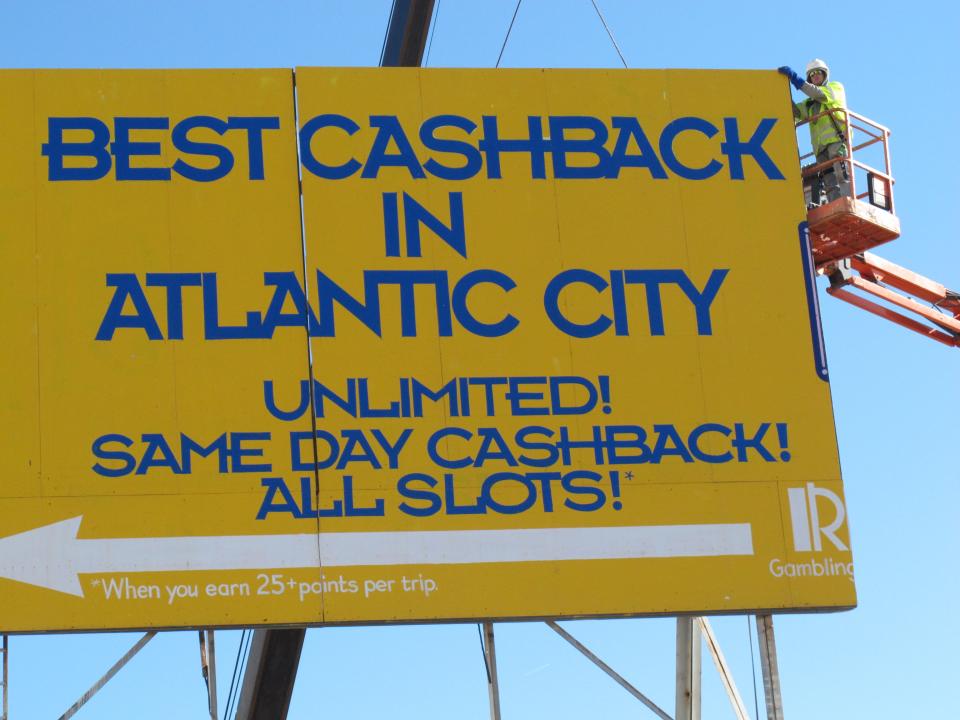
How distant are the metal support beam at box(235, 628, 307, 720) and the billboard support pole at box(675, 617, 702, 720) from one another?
353 cm

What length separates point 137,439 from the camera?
42.6 feet

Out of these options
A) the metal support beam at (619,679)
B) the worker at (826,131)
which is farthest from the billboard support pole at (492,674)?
the worker at (826,131)

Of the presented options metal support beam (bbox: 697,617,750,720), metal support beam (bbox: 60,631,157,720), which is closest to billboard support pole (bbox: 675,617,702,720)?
metal support beam (bbox: 697,617,750,720)

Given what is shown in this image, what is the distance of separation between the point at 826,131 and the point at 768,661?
204 inches

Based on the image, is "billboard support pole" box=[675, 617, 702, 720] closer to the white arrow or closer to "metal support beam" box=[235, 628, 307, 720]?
the white arrow

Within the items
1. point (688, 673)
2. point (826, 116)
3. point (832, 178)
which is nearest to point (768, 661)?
point (688, 673)

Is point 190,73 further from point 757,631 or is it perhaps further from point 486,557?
point 757,631

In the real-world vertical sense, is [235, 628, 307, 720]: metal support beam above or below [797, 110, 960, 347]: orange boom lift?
below

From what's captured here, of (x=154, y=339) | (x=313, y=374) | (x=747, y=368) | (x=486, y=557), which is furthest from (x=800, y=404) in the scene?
(x=154, y=339)

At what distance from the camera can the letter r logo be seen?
13.4 meters

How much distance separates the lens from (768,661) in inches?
527

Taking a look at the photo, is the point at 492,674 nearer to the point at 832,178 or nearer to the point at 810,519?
the point at 810,519

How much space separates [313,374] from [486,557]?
190 cm

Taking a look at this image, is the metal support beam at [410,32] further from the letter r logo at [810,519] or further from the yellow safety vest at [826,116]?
the letter r logo at [810,519]
